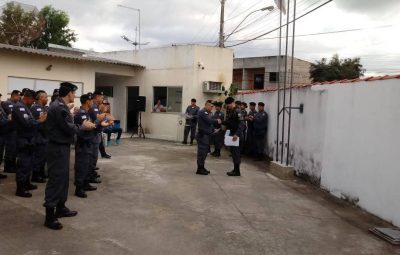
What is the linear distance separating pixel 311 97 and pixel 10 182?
21.0 ft

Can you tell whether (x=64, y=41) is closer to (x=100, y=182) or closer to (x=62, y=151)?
(x=100, y=182)

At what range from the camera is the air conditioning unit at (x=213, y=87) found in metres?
16.5

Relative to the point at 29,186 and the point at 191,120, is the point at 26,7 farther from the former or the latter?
the point at 29,186

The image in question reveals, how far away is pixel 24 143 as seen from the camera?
684cm

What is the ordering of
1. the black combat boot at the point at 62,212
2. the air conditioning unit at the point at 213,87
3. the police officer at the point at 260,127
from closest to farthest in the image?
the black combat boot at the point at 62,212 < the police officer at the point at 260,127 < the air conditioning unit at the point at 213,87

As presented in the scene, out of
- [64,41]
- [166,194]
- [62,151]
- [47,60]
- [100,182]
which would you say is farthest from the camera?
[64,41]

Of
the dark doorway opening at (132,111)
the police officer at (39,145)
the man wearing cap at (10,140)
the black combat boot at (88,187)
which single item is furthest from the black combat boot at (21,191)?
the dark doorway opening at (132,111)

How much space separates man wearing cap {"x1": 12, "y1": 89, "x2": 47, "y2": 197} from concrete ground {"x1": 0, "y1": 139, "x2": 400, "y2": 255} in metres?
0.24

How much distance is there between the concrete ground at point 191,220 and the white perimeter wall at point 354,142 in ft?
1.22

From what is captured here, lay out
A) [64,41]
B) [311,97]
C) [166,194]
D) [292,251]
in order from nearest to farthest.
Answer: [292,251], [166,194], [311,97], [64,41]

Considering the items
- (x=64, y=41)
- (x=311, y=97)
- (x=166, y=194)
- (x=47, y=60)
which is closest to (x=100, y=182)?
(x=166, y=194)

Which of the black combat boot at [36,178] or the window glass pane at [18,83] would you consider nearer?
the black combat boot at [36,178]

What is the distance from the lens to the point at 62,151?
5.38 metres

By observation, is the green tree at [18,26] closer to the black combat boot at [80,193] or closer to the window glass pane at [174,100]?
the window glass pane at [174,100]
